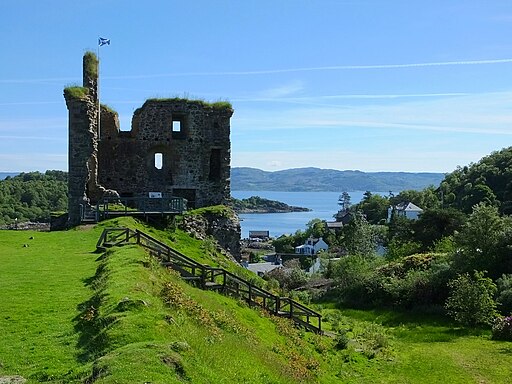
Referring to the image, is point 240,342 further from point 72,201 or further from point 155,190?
point 155,190

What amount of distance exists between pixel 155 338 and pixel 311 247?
89.0 meters

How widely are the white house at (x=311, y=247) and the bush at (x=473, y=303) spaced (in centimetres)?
6743

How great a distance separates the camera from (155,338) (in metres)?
9.90

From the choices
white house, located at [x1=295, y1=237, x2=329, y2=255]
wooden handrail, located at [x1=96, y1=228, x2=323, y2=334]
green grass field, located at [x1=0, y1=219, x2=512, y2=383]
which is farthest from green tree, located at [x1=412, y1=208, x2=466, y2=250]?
white house, located at [x1=295, y1=237, x2=329, y2=255]

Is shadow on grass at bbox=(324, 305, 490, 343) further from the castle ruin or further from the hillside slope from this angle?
the castle ruin

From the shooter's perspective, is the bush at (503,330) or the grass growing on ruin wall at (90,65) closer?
the bush at (503,330)

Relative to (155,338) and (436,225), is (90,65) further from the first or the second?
(436,225)

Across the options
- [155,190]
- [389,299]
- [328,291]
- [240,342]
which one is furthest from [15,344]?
[328,291]

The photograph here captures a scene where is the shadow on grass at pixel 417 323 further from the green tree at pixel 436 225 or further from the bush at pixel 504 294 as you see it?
the green tree at pixel 436 225

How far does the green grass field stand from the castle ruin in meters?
8.94

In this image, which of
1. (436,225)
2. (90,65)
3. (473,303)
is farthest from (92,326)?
(436,225)

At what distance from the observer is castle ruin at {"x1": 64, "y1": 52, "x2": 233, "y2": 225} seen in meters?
34.2

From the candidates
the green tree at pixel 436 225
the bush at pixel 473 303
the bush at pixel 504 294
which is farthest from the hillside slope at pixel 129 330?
the green tree at pixel 436 225

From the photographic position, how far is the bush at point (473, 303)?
88.0 feet
